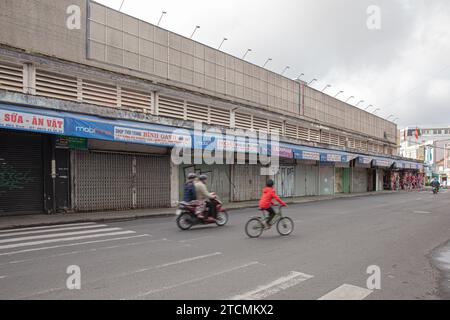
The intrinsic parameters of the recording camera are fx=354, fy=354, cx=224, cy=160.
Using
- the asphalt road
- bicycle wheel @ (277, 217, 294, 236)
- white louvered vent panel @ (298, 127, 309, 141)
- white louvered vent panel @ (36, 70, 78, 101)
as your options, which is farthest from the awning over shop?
bicycle wheel @ (277, 217, 294, 236)

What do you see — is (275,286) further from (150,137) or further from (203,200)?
(150,137)

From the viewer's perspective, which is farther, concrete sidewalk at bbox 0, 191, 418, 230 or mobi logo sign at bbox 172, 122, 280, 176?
mobi logo sign at bbox 172, 122, 280, 176

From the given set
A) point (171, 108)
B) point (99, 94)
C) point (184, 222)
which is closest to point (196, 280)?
point (184, 222)

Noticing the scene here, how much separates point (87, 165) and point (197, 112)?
292 inches

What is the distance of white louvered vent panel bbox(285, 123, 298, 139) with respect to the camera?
28.1 metres

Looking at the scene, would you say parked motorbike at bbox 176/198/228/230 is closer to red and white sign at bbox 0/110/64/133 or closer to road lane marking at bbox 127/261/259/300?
road lane marking at bbox 127/261/259/300

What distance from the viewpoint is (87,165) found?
15.2m

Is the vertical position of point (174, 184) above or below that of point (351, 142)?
below

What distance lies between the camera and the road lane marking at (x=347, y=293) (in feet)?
16.1

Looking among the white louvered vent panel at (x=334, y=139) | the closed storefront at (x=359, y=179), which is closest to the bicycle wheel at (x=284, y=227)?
the white louvered vent panel at (x=334, y=139)

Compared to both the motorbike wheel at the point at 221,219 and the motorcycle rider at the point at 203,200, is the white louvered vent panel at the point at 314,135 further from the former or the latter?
the motorcycle rider at the point at 203,200

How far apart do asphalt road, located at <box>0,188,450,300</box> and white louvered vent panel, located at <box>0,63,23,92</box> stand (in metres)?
5.72

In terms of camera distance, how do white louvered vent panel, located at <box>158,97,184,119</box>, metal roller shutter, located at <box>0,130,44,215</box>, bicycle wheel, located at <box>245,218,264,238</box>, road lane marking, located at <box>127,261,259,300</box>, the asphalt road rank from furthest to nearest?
1. white louvered vent panel, located at <box>158,97,184,119</box>
2. metal roller shutter, located at <box>0,130,44,215</box>
3. bicycle wheel, located at <box>245,218,264,238</box>
4. the asphalt road
5. road lane marking, located at <box>127,261,259,300</box>

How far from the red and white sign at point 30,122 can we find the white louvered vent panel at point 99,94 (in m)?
3.00
